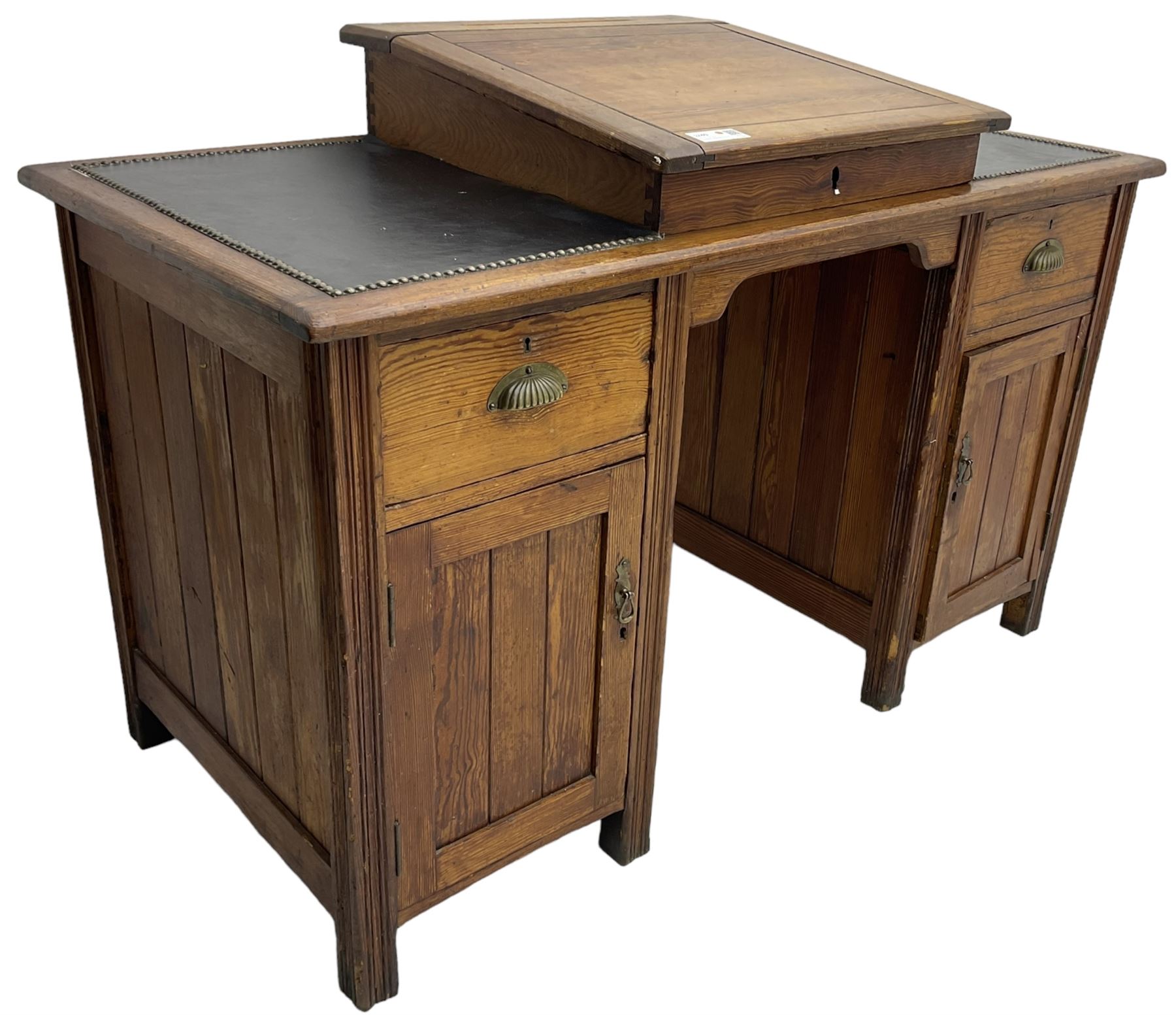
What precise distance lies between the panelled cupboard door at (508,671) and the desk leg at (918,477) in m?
0.89

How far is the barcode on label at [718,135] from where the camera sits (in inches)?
80.6

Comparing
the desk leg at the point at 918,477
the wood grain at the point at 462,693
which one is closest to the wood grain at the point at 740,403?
the desk leg at the point at 918,477

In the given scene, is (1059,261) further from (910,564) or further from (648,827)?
(648,827)

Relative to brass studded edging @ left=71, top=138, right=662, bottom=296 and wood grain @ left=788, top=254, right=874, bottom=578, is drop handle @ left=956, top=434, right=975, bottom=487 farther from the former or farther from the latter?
brass studded edging @ left=71, top=138, right=662, bottom=296

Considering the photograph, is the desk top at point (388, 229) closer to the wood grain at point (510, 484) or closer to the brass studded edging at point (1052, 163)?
the brass studded edging at point (1052, 163)

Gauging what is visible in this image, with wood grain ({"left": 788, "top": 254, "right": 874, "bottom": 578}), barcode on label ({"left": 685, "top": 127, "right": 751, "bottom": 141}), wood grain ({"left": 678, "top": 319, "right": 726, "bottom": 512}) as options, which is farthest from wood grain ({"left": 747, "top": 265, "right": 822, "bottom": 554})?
barcode on label ({"left": 685, "top": 127, "right": 751, "bottom": 141})

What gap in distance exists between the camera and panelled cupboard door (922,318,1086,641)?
2818 millimetres

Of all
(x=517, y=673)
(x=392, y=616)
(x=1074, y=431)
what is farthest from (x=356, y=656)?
(x=1074, y=431)

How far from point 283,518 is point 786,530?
172 centimetres

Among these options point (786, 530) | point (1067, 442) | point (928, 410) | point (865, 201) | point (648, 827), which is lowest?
point (648, 827)

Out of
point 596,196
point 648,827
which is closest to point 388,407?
point 596,196

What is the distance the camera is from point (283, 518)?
196 centimetres

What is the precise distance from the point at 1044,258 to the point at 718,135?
40.6 inches

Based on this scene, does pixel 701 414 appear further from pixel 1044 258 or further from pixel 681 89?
pixel 681 89
